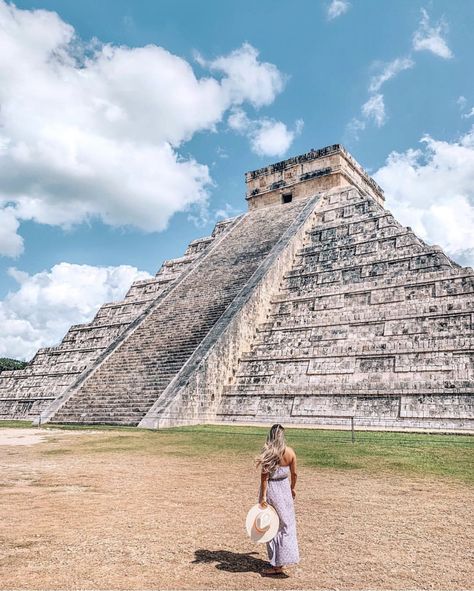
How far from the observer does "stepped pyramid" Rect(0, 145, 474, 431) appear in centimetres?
1191

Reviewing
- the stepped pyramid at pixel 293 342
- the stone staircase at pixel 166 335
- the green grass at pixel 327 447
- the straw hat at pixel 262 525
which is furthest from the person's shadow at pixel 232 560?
the stone staircase at pixel 166 335

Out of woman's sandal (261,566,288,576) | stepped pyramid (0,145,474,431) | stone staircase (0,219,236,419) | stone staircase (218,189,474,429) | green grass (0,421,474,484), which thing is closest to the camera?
woman's sandal (261,566,288,576)

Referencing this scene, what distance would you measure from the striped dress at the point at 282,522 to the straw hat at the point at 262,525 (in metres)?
0.08

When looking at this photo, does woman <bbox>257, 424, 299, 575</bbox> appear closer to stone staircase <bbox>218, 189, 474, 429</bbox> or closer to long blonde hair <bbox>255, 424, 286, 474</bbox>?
long blonde hair <bbox>255, 424, 286, 474</bbox>

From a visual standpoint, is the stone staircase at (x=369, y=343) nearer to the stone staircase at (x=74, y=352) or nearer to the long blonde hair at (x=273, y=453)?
the stone staircase at (x=74, y=352)

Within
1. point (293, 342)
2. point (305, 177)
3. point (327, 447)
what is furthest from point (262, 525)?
point (305, 177)

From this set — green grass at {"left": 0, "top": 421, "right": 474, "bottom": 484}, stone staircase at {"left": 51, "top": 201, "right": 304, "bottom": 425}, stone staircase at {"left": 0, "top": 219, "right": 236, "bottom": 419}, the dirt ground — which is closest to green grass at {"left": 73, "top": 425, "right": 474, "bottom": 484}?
green grass at {"left": 0, "top": 421, "right": 474, "bottom": 484}

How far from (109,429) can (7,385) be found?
10.7 metres

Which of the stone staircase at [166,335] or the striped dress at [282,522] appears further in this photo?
the stone staircase at [166,335]

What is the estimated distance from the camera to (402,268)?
15242 mm

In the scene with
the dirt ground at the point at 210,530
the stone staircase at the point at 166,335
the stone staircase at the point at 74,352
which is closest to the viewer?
the dirt ground at the point at 210,530

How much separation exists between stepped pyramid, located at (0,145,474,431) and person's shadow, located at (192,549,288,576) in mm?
7924

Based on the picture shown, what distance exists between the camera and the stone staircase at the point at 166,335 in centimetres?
1411

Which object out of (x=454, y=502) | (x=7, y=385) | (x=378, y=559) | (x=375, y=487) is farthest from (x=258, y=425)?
(x=7, y=385)
